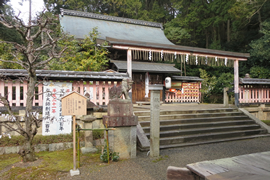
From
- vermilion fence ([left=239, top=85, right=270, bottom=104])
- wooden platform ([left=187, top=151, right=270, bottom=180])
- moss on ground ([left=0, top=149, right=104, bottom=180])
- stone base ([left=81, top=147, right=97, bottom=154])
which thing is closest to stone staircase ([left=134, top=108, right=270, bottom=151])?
stone base ([left=81, top=147, right=97, bottom=154])

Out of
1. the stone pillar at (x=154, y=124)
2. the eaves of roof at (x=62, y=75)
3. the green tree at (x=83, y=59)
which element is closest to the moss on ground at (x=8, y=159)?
the eaves of roof at (x=62, y=75)

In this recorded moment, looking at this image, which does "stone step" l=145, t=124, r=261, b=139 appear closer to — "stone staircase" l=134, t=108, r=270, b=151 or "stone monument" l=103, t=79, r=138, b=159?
"stone staircase" l=134, t=108, r=270, b=151

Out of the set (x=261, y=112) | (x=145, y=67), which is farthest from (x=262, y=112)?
(x=145, y=67)

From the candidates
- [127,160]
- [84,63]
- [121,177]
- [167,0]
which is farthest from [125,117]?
[167,0]

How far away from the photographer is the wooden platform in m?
1.97

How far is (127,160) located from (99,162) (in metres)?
0.78

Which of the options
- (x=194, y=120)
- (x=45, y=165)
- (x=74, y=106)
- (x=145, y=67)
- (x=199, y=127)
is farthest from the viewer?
(x=145, y=67)

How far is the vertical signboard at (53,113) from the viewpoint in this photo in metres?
6.18

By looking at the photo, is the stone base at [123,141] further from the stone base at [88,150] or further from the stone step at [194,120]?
the stone step at [194,120]

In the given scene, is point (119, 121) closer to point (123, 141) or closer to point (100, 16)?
point (123, 141)

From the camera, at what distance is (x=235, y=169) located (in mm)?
2180

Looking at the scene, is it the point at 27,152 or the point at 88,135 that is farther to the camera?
the point at 88,135

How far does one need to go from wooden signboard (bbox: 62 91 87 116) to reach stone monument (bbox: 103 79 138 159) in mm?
908

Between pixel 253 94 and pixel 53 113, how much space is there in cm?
1134
